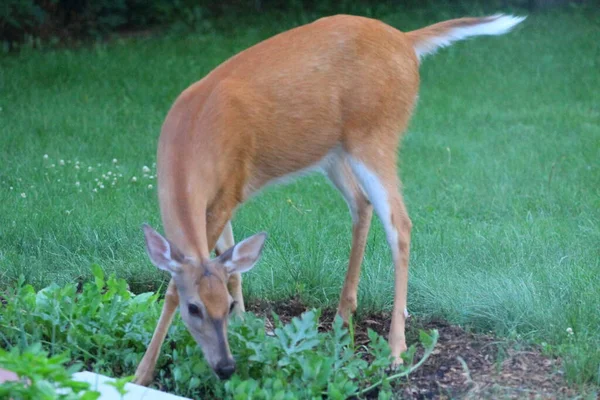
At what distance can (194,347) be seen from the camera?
4.73 m

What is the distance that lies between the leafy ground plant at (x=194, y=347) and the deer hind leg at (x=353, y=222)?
48cm

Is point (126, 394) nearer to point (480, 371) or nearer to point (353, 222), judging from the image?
point (480, 371)

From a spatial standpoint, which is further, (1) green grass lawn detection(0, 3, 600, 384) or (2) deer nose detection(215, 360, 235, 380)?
(1) green grass lawn detection(0, 3, 600, 384)

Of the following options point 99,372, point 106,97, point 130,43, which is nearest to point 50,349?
point 99,372

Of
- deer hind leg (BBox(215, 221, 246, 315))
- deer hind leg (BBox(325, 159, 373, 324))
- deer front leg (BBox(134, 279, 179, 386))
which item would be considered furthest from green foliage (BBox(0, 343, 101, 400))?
deer hind leg (BBox(325, 159, 373, 324))

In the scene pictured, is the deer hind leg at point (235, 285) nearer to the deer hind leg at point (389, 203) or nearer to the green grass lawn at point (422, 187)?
the green grass lawn at point (422, 187)

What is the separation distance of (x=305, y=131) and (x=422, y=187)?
3.13 metres

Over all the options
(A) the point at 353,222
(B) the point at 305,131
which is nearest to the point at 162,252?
(B) the point at 305,131

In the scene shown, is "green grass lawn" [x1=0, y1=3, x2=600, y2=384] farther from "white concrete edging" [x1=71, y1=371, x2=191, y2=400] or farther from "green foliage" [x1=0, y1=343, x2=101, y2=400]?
"green foliage" [x1=0, y1=343, x2=101, y2=400]

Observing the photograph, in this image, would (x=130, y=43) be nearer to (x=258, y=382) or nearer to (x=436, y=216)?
(x=436, y=216)

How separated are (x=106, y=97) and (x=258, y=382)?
7511mm

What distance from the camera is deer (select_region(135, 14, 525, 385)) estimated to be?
16.1ft

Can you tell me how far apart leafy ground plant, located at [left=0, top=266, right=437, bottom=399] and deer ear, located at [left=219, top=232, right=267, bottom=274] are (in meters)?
0.32

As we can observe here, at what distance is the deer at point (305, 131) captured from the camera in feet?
16.1
